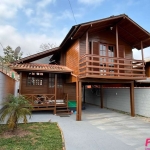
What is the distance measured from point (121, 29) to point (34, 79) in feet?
24.4

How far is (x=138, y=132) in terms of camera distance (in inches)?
223

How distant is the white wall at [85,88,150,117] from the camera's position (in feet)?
28.2

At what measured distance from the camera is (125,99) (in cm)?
1023

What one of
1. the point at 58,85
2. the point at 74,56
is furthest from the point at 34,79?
the point at 74,56

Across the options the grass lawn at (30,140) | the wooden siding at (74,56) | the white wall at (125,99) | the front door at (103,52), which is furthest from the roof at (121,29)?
the grass lawn at (30,140)

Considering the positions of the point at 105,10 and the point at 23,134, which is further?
the point at 105,10

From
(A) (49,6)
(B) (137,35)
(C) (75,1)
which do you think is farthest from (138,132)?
(A) (49,6)

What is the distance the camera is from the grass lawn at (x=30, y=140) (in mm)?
3906

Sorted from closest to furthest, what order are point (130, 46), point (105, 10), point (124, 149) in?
1. point (124, 149)
2. point (130, 46)
3. point (105, 10)

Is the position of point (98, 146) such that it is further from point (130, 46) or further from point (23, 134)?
point (130, 46)

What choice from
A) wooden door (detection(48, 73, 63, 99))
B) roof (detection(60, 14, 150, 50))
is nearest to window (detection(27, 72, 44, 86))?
wooden door (detection(48, 73, 63, 99))

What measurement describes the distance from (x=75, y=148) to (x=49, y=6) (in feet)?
34.0

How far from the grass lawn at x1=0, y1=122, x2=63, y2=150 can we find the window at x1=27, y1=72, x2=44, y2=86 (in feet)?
17.1

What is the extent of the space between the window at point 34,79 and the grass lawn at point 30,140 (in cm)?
522
